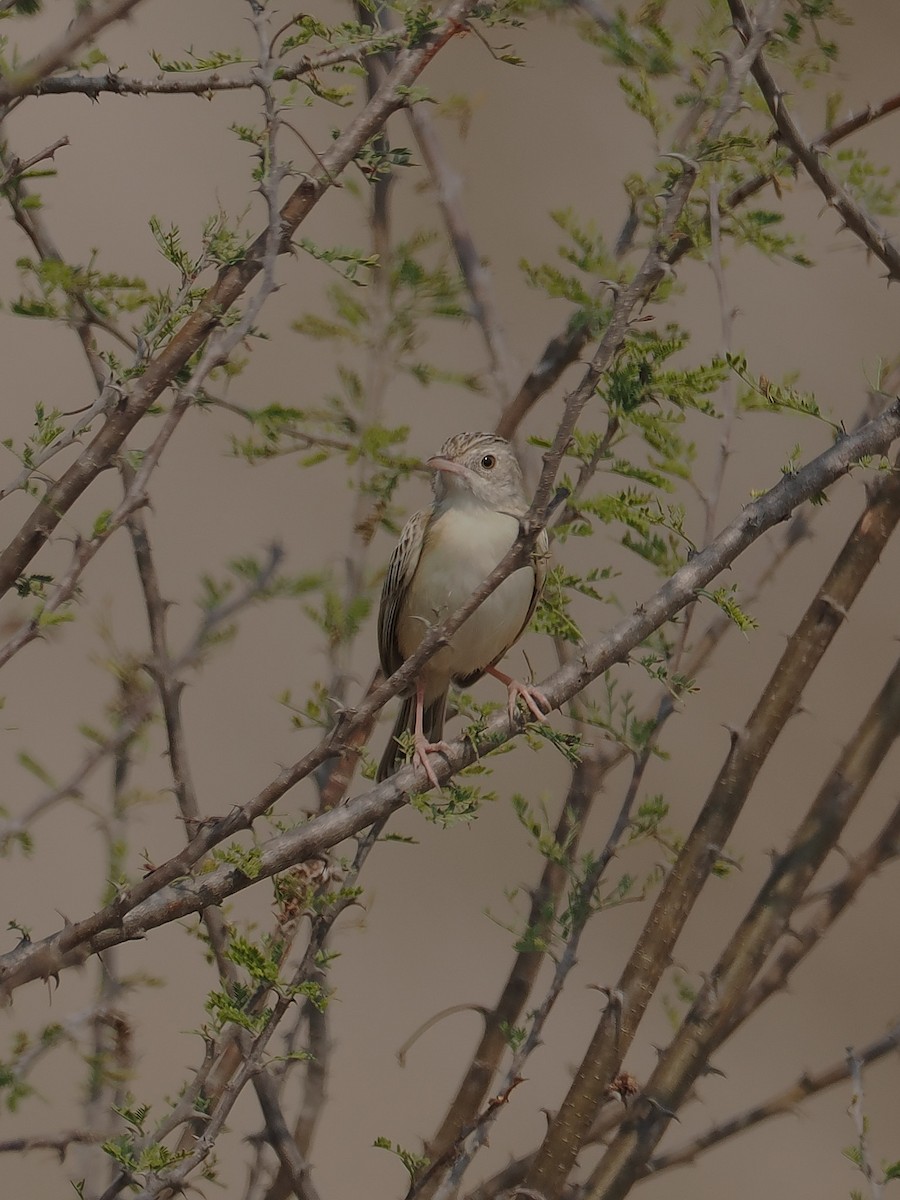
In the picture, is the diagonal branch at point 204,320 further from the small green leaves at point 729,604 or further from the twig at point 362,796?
the small green leaves at point 729,604

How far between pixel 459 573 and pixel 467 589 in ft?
0.25

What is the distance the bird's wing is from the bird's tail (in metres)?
0.15

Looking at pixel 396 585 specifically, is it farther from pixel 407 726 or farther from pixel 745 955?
pixel 745 955

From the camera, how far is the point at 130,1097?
285 centimetres

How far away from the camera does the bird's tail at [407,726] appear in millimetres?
3777

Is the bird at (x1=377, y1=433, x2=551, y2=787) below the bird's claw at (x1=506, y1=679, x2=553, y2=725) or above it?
above

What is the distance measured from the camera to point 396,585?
427cm

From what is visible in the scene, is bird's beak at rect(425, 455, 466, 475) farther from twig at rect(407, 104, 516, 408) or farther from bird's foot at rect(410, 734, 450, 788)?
bird's foot at rect(410, 734, 450, 788)

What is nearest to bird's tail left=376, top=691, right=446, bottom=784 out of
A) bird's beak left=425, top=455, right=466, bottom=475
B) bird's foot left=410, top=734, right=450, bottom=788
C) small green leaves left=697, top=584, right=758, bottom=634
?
bird's foot left=410, top=734, right=450, bottom=788

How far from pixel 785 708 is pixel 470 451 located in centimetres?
139

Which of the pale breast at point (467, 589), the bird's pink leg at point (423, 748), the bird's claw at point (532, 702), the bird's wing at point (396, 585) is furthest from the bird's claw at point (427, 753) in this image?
the bird's wing at point (396, 585)

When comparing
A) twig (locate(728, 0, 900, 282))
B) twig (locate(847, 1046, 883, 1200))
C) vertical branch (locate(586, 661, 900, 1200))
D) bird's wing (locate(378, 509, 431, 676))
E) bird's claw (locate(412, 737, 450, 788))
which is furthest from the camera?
bird's wing (locate(378, 509, 431, 676))

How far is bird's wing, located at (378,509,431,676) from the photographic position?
4.25m

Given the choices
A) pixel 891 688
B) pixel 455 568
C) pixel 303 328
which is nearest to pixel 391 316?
pixel 303 328
